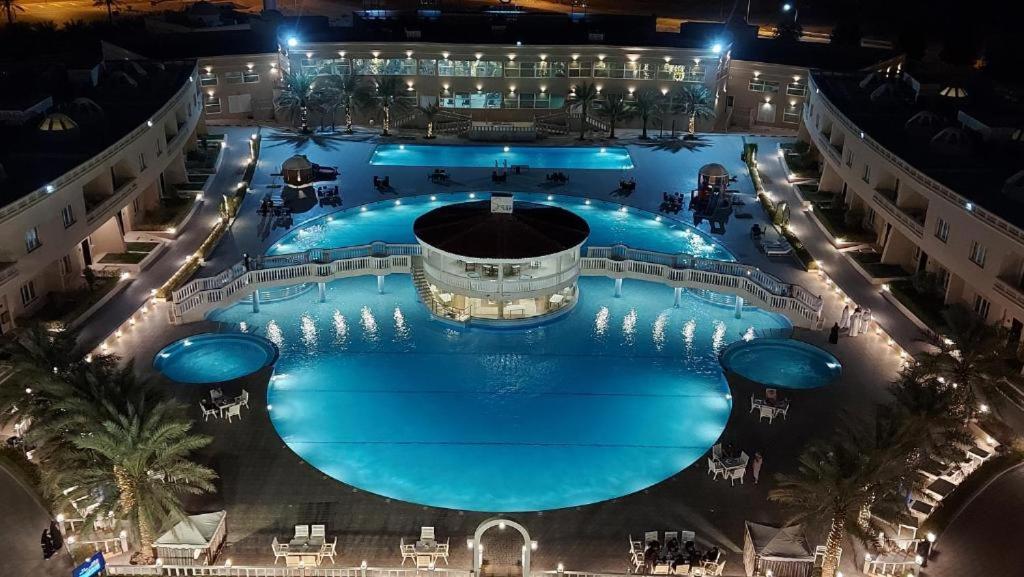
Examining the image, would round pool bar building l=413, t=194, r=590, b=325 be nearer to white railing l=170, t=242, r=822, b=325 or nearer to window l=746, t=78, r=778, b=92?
white railing l=170, t=242, r=822, b=325

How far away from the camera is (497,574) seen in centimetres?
2573

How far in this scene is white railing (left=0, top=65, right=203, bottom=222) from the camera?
36.9m

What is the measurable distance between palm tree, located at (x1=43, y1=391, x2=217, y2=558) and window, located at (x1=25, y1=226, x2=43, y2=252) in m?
15.7

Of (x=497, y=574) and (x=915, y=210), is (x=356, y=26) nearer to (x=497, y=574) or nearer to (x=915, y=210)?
Answer: (x=915, y=210)

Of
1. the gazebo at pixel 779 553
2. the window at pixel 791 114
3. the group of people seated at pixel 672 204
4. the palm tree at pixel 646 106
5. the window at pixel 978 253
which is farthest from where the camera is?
the window at pixel 791 114

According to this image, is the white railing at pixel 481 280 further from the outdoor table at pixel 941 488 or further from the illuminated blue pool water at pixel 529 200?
Answer: the outdoor table at pixel 941 488

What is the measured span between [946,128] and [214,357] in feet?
124

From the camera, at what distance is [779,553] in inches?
1011

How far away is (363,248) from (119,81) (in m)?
25.8

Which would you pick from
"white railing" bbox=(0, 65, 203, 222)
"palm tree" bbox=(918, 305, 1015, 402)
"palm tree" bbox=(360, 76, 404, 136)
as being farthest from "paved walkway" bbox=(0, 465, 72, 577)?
"palm tree" bbox=(360, 76, 404, 136)

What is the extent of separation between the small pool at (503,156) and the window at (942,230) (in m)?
27.6

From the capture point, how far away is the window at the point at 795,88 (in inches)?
2977

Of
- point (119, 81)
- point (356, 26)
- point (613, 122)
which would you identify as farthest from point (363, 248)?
point (356, 26)

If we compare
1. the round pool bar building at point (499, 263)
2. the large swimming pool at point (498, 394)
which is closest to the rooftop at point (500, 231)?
the round pool bar building at point (499, 263)
